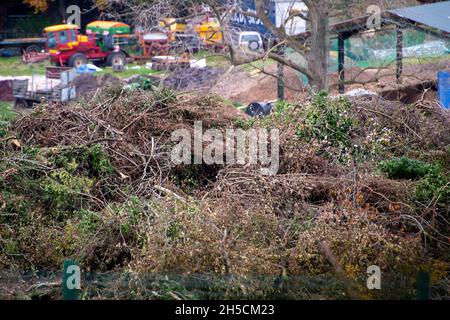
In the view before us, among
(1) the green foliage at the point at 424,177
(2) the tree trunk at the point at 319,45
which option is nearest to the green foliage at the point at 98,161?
(1) the green foliage at the point at 424,177

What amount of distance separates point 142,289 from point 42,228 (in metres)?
2.13

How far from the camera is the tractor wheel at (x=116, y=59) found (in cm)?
3334

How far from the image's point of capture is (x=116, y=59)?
1315 inches

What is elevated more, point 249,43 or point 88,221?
point 249,43

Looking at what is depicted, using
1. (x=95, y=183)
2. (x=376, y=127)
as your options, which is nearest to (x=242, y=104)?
(x=376, y=127)

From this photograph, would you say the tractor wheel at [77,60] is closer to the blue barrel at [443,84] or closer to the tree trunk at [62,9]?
the tree trunk at [62,9]

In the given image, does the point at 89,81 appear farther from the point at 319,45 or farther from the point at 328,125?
the point at 328,125

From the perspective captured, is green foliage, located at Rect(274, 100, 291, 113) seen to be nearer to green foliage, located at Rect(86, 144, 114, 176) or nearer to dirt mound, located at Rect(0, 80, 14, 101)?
green foliage, located at Rect(86, 144, 114, 176)

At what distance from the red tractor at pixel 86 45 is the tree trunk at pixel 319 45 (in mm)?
17493

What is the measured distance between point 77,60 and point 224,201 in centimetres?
2657

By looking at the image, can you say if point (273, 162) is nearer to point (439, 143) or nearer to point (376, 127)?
point (376, 127)

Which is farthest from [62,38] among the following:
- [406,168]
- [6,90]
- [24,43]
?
[406,168]

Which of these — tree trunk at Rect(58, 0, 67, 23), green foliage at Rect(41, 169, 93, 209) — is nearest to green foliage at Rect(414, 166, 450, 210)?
green foliage at Rect(41, 169, 93, 209)

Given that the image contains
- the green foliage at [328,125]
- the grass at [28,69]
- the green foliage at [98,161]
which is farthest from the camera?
the grass at [28,69]
